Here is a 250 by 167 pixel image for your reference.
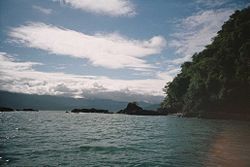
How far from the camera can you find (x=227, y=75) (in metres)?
95.5

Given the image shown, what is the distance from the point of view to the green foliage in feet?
300

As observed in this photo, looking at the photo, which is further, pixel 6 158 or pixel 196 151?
pixel 196 151

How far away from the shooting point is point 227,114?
96.9 metres

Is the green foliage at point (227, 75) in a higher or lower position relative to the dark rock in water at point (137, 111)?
higher

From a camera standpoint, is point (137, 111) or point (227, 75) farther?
point (137, 111)

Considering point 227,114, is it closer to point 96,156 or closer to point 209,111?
point 209,111

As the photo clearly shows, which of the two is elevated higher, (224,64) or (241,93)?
(224,64)

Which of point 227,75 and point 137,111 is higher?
point 227,75

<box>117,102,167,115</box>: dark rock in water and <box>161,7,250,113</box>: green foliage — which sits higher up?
<box>161,7,250,113</box>: green foliage

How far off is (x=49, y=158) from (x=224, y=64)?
3448 inches

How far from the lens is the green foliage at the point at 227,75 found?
91.4 meters

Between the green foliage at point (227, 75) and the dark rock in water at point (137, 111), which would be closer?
the green foliage at point (227, 75)

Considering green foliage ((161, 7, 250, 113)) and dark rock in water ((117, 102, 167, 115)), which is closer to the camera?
green foliage ((161, 7, 250, 113))

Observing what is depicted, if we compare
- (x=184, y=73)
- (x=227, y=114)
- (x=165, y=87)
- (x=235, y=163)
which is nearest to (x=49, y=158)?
(x=235, y=163)
